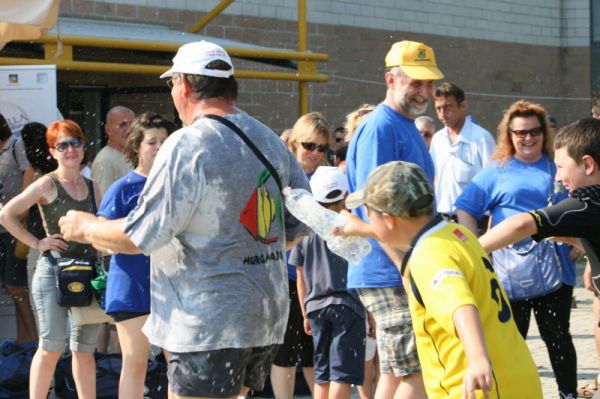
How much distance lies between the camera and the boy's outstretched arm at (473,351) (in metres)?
3.53

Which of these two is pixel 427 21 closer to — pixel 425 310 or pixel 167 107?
pixel 167 107

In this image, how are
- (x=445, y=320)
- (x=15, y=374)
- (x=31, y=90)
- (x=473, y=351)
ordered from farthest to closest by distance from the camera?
1. (x=31, y=90)
2. (x=15, y=374)
3. (x=445, y=320)
4. (x=473, y=351)

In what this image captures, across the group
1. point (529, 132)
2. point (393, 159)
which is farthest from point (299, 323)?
point (529, 132)

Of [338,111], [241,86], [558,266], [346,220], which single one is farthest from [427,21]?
[346,220]

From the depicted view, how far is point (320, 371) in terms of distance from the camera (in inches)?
260

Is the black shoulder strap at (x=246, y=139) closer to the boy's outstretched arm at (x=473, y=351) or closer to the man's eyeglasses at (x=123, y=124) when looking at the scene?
the boy's outstretched arm at (x=473, y=351)

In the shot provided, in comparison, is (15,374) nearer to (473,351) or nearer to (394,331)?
(394,331)

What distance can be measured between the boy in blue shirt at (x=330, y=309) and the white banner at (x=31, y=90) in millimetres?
2916

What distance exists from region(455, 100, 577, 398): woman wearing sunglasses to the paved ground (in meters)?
0.83

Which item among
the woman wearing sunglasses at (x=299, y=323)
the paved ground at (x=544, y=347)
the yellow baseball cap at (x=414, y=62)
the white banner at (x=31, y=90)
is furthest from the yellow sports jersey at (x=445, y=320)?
the white banner at (x=31, y=90)

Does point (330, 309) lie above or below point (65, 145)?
below

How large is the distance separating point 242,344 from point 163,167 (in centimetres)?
72

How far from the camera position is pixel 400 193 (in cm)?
394

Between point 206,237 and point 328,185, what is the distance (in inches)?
95.0
